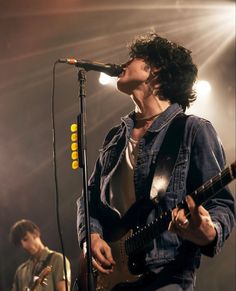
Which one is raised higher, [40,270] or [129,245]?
[40,270]

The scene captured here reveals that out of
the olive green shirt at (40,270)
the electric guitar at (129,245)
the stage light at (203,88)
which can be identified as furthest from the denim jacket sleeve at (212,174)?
the stage light at (203,88)

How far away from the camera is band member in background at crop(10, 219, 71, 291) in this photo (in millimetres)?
4613

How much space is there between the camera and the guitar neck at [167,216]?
167cm

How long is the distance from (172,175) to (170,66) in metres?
1.02

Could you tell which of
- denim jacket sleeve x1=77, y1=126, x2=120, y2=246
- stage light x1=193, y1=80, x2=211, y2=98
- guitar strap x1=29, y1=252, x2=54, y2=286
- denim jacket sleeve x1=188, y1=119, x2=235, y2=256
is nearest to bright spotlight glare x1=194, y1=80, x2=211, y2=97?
stage light x1=193, y1=80, x2=211, y2=98

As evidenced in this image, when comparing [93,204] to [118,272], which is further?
[93,204]

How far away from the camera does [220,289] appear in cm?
678

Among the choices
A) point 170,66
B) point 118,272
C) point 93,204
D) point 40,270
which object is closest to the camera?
point 118,272

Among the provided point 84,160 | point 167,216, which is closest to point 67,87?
point 84,160

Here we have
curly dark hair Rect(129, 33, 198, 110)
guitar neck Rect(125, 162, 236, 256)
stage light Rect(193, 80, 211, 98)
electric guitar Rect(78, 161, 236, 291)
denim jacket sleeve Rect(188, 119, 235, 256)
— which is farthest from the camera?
stage light Rect(193, 80, 211, 98)

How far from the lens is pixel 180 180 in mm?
2102

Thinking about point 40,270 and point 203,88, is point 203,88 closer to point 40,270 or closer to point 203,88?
point 203,88

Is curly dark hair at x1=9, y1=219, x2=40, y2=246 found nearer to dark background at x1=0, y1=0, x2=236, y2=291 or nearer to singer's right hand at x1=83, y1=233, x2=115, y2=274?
dark background at x1=0, y1=0, x2=236, y2=291

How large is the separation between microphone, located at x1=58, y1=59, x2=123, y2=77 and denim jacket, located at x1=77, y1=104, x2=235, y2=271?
358mm
